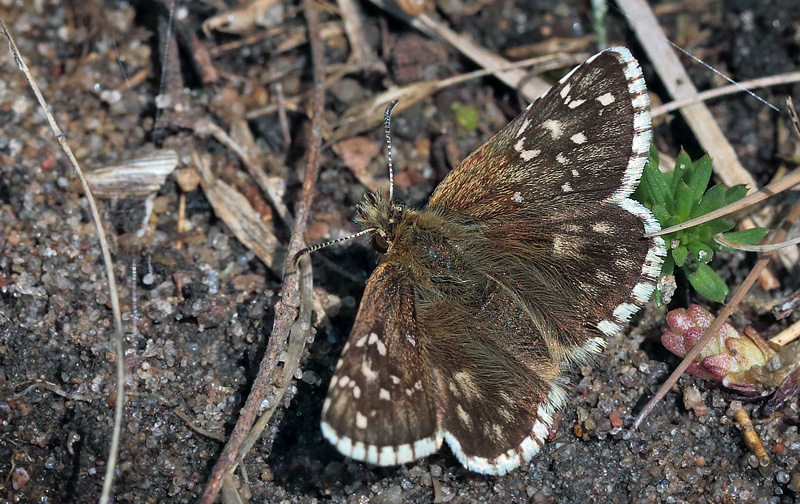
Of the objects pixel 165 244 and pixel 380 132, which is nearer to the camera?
pixel 165 244

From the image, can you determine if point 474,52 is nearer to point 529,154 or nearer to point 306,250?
point 529,154

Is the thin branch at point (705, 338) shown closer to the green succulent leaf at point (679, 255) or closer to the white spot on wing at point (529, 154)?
the green succulent leaf at point (679, 255)

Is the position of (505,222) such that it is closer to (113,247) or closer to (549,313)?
(549,313)

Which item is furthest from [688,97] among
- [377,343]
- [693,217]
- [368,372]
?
[368,372]

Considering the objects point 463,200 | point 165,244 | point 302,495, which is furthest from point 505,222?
point 165,244

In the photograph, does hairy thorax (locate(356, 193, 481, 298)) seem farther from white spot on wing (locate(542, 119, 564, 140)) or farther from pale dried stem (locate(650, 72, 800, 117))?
pale dried stem (locate(650, 72, 800, 117))

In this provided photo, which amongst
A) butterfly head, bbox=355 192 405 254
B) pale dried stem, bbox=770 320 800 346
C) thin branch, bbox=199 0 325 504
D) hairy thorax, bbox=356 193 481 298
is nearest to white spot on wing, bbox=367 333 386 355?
hairy thorax, bbox=356 193 481 298
